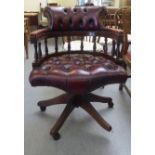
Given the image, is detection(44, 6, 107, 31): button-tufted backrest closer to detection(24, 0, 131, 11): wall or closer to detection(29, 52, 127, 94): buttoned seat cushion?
detection(29, 52, 127, 94): buttoned seat cushion

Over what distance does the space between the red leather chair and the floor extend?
0.07 metres

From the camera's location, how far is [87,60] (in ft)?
5.44

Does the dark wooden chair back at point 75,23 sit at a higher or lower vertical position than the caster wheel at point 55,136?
higher

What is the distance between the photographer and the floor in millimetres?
1389

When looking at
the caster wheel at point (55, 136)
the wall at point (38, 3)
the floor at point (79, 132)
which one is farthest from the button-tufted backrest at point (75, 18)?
the wall at point (38, 3)

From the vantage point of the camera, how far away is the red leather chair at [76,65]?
133cm

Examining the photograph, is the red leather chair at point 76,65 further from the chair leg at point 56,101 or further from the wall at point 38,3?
the wall at point 38,3

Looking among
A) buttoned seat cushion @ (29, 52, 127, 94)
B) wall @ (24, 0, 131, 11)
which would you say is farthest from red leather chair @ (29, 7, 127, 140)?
wall @ (24, 0, 131, 11)

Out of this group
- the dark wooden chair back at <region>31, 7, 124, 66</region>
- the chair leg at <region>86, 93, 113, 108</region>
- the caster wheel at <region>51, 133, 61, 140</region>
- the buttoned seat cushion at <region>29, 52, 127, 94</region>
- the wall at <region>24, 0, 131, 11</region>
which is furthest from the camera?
the wall at <region>24, 0, 131, 11</region>

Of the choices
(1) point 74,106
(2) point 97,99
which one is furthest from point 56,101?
(2) point 97,99

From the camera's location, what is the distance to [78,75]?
4.31 feet

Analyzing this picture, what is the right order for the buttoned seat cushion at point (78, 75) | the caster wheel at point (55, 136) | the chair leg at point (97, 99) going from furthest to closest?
1. the chair leg at point (97, 99)
2. the caster wheel at point (55, 136)
3. the buttoned seat cushion at point (78, 75)

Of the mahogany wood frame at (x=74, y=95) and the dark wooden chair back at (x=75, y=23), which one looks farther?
the dark wooden chair back at (x=75, y=23)
